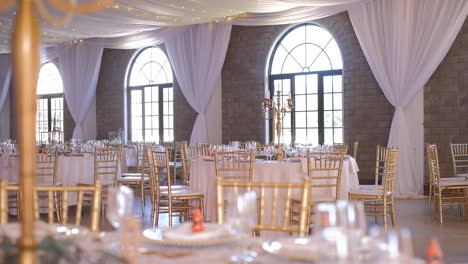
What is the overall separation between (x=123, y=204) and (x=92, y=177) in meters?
6.26

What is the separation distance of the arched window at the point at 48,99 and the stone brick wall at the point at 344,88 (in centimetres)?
522

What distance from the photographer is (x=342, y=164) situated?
18.9 feet

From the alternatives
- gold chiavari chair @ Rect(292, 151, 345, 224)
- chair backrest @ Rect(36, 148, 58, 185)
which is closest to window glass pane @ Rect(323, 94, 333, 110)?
gold chiavari chair @ Rect(292, 151, 345, 224)

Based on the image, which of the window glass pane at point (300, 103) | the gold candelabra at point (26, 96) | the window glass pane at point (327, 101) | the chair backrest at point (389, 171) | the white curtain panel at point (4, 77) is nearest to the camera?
the gold candelabra at point (26, 96)

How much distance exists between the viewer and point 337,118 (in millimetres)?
10391

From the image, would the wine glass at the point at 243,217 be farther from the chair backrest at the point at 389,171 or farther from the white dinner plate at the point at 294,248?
the chair backrest at the point at 389,171

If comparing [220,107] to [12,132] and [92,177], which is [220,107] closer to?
[92,177]

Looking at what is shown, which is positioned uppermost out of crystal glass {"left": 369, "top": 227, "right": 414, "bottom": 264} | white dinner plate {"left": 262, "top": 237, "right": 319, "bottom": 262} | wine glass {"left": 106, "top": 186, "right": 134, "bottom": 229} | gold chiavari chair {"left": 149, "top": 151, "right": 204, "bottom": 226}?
wine glass {"left": 106, "top": 186, "right": 134, "bottom": 229}

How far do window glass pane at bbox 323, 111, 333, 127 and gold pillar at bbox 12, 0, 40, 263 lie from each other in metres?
9.49

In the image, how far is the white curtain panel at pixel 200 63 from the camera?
11.3 meters

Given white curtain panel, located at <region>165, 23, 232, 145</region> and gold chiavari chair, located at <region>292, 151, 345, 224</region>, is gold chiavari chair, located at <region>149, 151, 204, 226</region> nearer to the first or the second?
gold chiavari chair, located at <region>292, 151, 345, 224</region>

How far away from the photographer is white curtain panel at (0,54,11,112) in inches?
606

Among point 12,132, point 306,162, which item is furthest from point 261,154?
point 12,132

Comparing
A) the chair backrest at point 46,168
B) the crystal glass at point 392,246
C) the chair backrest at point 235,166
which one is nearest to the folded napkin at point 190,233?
the crystal glass at point 392,246
